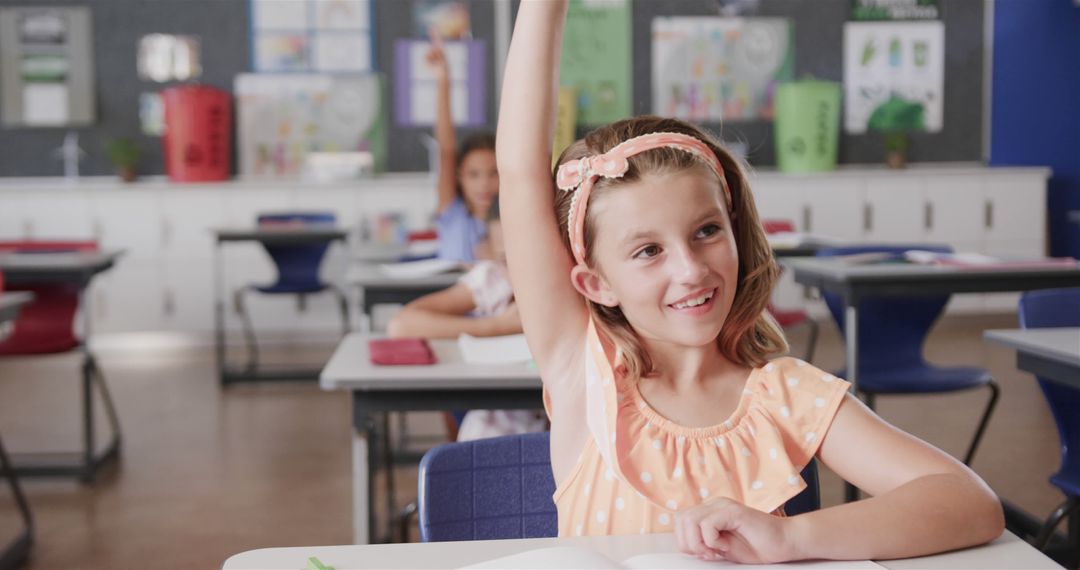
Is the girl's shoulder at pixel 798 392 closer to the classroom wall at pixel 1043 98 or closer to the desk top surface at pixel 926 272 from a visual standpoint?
the desk top surface at pixel 926 272

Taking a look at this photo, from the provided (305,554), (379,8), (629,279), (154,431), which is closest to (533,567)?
(305,554)

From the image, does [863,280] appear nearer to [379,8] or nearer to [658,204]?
[658,204]

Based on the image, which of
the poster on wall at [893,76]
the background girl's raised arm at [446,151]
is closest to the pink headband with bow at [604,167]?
the background girl's raised arm at [446,151]

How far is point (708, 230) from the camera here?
3.65 feet

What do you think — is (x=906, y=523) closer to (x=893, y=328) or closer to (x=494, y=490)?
(x=494, y=490)

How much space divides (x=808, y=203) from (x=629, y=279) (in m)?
5.74

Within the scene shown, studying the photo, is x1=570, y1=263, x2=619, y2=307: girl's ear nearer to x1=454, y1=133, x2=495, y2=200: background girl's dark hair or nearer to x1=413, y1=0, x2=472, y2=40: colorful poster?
x1=454, y1=133, x2=495, y2=200: background girl's dark hair

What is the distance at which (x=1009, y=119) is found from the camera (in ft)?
23.1

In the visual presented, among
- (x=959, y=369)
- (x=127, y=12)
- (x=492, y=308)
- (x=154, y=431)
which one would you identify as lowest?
(x=154, y=431)

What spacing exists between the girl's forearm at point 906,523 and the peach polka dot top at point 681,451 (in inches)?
5.1

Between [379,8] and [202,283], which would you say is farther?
[379,8]

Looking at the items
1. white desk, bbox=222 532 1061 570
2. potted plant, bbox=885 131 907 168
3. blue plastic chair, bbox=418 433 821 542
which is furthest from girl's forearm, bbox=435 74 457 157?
potted plant, bbox=885 131 907 168

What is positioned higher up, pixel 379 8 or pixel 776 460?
pixel 379 8

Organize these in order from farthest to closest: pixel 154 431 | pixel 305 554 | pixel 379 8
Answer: pixel 379 8, pixel 154 431, pixel 305 554
